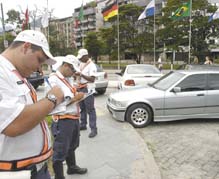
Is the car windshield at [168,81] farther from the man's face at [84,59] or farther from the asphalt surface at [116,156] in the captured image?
the man's face at [84,59]

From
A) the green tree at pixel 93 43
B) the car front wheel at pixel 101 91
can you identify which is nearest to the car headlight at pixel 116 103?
the car front wheel at pixel 101 91

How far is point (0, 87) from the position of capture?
169 cm

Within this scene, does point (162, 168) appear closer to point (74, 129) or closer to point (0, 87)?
point (74, 129)

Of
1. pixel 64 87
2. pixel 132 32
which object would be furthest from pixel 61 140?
pixel 132 32

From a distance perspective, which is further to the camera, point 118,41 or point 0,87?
point 118,41

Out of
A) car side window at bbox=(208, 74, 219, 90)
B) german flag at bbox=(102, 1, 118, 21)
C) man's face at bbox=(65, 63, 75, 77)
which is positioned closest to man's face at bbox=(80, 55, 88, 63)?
man's face at bbox=(65, 63, 75, 77)

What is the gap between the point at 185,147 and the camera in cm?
536

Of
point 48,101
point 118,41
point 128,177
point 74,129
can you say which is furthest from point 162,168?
point 118,41

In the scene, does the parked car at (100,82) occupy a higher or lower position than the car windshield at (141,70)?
lower

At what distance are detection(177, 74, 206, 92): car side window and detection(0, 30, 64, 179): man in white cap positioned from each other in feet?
17.7

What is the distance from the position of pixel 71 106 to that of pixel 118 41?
34.9 meters

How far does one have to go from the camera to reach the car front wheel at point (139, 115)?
6.91 meters

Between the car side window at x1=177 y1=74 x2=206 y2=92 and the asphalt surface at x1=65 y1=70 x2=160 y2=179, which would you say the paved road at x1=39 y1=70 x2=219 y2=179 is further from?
the car side window at x1=177 y1=74 x2=206 y2=92

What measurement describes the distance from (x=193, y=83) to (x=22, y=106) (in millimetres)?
5976
